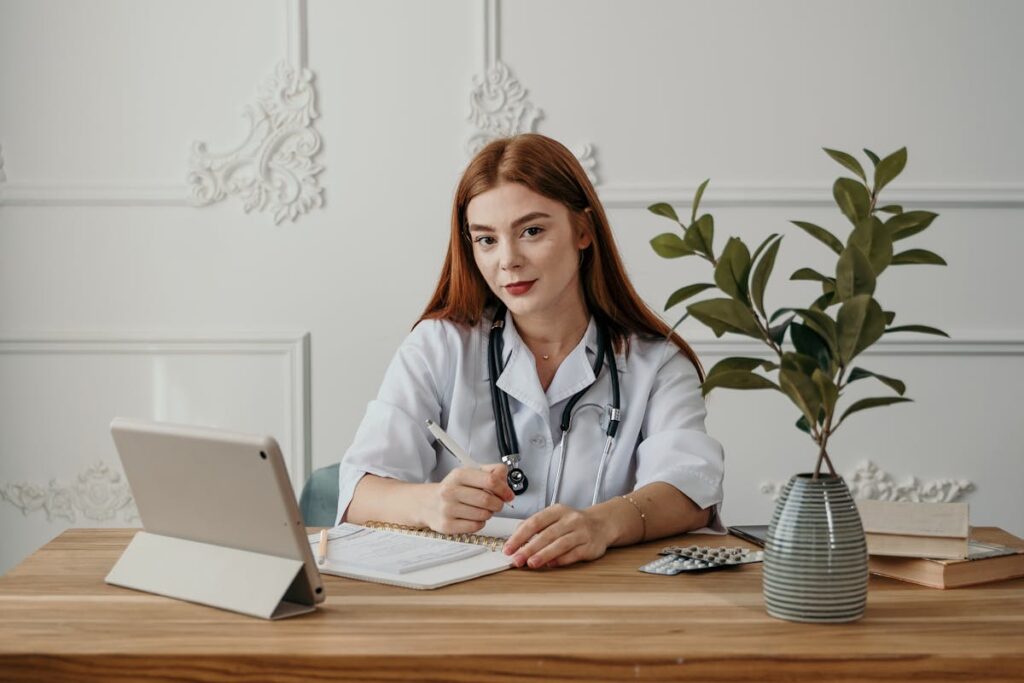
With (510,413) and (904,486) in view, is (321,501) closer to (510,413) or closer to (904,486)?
(510,413)

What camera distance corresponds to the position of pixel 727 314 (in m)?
1.36

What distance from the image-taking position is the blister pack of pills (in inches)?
62.8

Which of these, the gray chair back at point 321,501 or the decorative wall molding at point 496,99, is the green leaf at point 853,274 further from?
the decorative wall molding at point 496,99

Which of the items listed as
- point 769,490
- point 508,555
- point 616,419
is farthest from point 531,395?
point 769,490

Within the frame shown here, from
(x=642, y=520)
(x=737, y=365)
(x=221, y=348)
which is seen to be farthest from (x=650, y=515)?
(x=221, y=348)

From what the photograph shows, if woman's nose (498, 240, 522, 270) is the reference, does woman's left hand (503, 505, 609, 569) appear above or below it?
below

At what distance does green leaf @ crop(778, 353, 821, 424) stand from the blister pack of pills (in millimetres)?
298

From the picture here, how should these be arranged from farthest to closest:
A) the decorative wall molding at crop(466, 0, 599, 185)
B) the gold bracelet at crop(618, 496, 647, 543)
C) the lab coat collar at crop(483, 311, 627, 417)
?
the decorative wall molding at crop(466, 0, 599, 185)
the lab coat collar at crop(483, 311, 627, 417)
the gold bracelet at crop(618, 496, 647, 543)

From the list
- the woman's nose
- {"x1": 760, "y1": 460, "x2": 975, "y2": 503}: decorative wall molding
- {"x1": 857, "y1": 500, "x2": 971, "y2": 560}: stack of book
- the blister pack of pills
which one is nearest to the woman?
the woman's nose

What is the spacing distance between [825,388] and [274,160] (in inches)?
98.4

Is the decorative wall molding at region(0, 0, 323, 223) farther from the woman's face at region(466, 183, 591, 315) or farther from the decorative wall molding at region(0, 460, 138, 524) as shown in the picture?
the woman's face at region(466, 183, 591, 315)

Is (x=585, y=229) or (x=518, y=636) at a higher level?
(x=585, y=229)

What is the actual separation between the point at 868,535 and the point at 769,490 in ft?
6.61

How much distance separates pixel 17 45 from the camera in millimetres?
3512
